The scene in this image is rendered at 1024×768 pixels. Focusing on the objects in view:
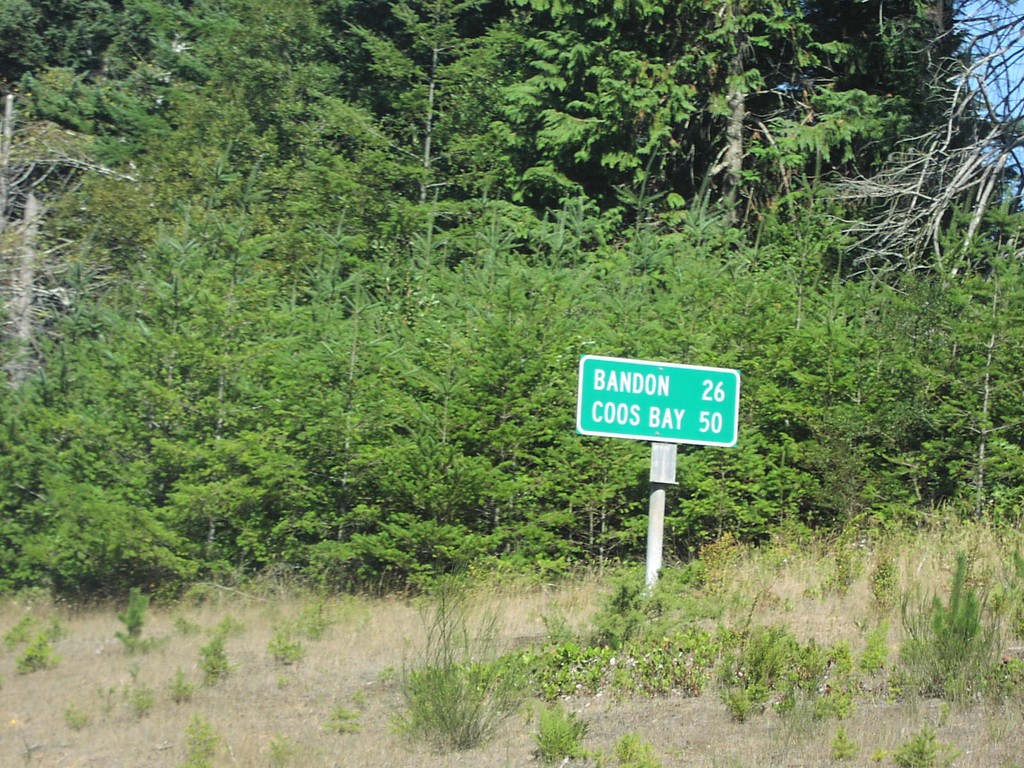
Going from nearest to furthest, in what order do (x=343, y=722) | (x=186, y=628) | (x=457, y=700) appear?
(x=457, y=700) → (x=343, y=722) → (x=186, y=628)

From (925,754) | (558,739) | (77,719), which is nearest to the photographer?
(925,754)

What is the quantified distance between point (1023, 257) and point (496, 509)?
7.62m

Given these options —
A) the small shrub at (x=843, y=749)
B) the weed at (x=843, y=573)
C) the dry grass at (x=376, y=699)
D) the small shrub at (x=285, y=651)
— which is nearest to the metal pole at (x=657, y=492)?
the dry grass at (x=376, y=699)

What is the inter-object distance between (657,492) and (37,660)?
480 centimetres

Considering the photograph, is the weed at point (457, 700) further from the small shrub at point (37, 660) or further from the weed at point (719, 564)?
the small shrub at point (37, 660)

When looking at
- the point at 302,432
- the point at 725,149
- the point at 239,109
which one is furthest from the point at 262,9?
the point at 302,432

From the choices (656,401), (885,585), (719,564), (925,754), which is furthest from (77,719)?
(885,585)

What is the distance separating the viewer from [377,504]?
39.3ft

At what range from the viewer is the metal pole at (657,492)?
25.6 ft

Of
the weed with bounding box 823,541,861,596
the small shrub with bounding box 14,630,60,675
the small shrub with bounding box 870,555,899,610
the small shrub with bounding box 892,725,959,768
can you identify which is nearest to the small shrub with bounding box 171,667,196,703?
the small shrub with bounding box 14,630,60,675

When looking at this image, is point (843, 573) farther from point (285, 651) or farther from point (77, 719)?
point (77, 719)

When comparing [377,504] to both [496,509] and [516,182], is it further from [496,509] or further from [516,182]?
[516,182]

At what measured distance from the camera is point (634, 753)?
18.2ft

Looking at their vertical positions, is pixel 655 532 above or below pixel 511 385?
below
